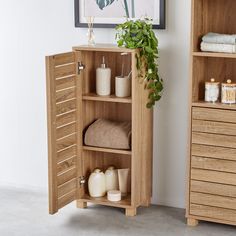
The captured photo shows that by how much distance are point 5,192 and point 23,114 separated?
52 cm

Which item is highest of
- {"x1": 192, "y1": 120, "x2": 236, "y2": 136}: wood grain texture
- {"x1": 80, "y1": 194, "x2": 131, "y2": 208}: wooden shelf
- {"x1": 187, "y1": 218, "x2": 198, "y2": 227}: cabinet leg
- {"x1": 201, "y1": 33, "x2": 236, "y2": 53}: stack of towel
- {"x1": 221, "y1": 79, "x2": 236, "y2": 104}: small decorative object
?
{"x1": 201, "y1": 33, "x2": 236, "y2": 53}: stack of towel

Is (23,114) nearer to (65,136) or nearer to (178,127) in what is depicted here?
(65,136)

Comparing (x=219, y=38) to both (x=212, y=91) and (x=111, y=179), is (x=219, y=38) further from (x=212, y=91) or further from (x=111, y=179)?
(x=111, y=179)

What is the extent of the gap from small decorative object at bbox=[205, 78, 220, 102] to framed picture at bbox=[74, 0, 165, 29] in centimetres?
47

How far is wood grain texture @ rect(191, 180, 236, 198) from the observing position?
3.35m

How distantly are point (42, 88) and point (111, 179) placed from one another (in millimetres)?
753

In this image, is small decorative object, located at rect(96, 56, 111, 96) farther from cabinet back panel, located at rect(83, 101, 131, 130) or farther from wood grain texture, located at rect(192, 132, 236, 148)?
wood grain texture, located at rect(192, 132, 236, 148)

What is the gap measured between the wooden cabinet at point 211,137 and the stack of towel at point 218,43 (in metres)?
0.04

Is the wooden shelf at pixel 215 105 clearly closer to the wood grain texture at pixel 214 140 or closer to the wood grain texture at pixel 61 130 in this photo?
the wood grain texture at pixel 214 140

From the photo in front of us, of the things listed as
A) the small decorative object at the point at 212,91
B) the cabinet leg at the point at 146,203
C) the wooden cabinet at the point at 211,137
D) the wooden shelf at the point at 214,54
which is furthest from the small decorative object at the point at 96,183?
the wooden shelf at the point at 214,54

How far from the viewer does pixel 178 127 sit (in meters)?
3.73

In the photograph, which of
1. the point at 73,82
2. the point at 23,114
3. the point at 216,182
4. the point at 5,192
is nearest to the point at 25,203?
the point at 5,192

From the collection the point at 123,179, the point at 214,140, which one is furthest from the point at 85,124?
the point at 214,140

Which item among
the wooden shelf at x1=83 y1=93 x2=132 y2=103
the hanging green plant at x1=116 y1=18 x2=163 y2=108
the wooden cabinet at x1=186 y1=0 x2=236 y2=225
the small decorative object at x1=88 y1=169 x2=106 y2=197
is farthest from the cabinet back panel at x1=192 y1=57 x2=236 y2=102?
the small decorative object at x1=88 y1=169 x2=106 y2=197
